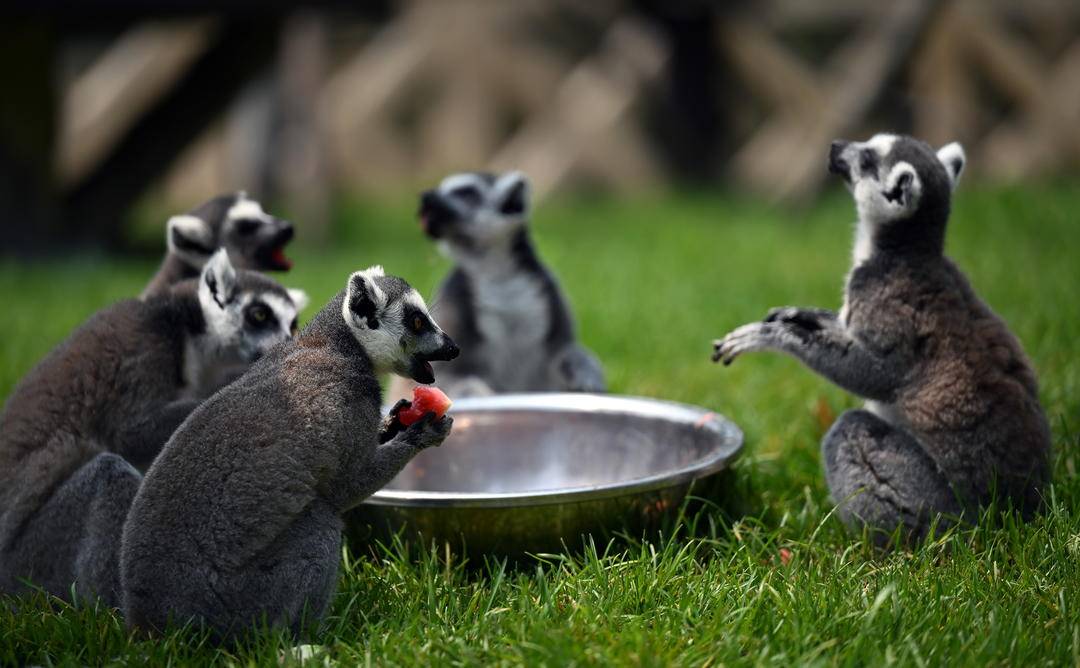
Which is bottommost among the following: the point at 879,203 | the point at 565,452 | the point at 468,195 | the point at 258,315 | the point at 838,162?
the point at 565,452

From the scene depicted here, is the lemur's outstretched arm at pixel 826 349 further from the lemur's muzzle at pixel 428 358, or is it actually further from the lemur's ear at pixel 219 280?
the lemur's ear at pixel 219 280

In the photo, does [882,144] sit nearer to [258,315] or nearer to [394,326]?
[394,326]

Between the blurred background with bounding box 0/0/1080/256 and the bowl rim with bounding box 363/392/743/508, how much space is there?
5.21 metres

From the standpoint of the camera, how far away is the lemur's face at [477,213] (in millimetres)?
5305

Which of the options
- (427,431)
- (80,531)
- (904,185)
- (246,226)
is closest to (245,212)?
(246,226)

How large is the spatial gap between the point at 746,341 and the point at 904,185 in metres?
0.67

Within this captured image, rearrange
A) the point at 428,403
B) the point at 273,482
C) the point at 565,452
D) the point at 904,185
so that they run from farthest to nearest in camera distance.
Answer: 1. the point at 565,452
2. the point at 904,185
3. the point at 428,403
4. the point at 273,482

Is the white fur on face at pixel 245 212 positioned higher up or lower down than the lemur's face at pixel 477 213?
higher up

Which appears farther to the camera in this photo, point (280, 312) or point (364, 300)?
point (280, 312)

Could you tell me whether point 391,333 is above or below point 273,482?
above

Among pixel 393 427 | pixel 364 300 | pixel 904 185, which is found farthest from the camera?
pixel 904 185

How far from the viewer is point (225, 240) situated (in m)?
4.32

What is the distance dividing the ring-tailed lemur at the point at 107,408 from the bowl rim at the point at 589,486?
655mm

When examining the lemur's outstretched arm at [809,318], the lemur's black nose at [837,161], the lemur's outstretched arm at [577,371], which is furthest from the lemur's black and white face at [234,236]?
the lemur's black nose at [837,161]
